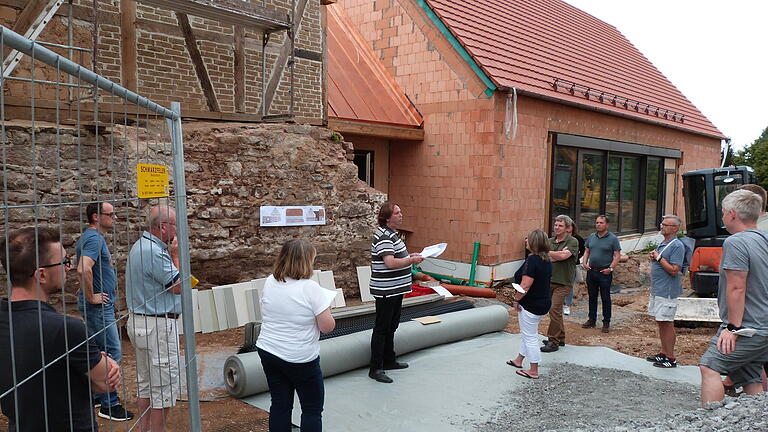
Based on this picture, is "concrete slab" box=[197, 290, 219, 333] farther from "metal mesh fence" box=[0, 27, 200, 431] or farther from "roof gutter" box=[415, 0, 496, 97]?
"roof gutter" box=[415, 0, 496, 97]

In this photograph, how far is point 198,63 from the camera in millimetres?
7805

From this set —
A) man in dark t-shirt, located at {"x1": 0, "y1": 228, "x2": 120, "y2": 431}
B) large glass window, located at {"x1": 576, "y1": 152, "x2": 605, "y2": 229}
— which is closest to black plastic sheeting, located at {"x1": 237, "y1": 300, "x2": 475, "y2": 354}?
man in dark t-shirt, located at {"x1": 0, "y1": 228, "x2": 120, "y2": 431}

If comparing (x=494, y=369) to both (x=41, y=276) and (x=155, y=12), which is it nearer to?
(x=41, y=276)

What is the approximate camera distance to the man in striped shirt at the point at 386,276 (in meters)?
5.33

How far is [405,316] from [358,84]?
6.03 m

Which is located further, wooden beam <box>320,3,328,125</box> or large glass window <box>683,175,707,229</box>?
large glass window <box>683,175,707,229</box>

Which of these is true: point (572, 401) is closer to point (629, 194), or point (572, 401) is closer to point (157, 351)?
point (157, 351)

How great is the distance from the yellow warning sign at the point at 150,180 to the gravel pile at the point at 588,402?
10.4 ft

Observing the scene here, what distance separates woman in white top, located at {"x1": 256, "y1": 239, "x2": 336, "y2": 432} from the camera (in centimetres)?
358

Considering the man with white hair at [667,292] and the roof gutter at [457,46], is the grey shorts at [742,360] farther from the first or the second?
the roof gutter at [457,46]

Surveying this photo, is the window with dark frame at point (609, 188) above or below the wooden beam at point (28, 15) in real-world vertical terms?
below

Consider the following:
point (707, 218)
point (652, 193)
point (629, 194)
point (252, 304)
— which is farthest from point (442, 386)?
point (652, 193)

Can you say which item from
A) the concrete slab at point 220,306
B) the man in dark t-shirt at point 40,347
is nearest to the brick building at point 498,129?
the concrete slab at point 220,306

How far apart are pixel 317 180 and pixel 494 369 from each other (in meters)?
4.24
